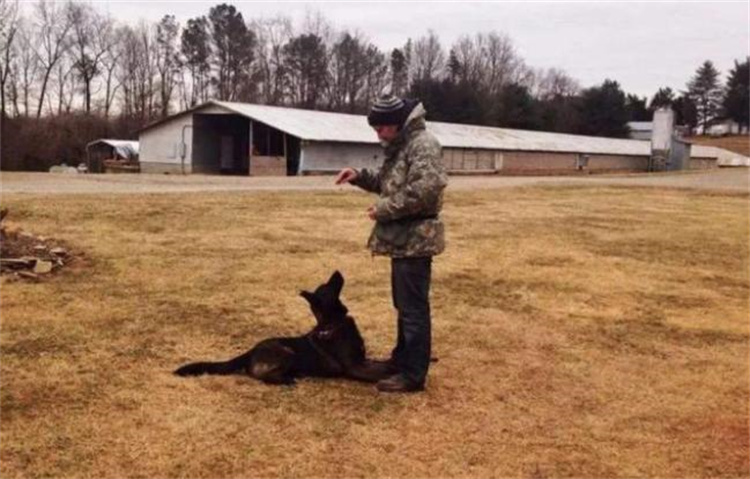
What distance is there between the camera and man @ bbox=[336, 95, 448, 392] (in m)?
4.46

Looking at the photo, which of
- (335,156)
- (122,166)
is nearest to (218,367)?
(335,156)

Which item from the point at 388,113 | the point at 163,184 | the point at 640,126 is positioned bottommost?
the point at 163,184

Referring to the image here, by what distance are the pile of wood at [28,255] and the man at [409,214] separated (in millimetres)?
4542

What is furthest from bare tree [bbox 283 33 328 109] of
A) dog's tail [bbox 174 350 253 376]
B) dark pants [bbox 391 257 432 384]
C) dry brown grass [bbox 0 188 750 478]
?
dark pants [bbox 391 257 432 384]

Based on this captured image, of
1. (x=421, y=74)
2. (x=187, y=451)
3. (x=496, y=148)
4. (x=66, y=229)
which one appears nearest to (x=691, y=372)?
(x=187, y=451)

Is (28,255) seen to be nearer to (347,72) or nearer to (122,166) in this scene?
(122,166)

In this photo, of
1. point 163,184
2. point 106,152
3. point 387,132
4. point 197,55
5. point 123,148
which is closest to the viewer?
point 387,132

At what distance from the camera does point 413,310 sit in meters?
4.63

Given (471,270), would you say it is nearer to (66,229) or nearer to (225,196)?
(66,229)

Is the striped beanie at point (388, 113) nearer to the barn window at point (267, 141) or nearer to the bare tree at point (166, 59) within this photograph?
the barn window at point (267, 141)

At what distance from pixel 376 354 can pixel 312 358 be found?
33.8 inches

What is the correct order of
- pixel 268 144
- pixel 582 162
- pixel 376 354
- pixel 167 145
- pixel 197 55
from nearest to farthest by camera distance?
pixel 376 354 < pixel 268 144 < pixel 167 145 < pixel 582 162 < pixel 197 55

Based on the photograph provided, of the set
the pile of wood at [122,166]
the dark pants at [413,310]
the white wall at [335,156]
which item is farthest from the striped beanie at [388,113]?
the pile of wood at [122,166]

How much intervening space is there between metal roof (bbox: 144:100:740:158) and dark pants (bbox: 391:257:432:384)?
85.9ft
